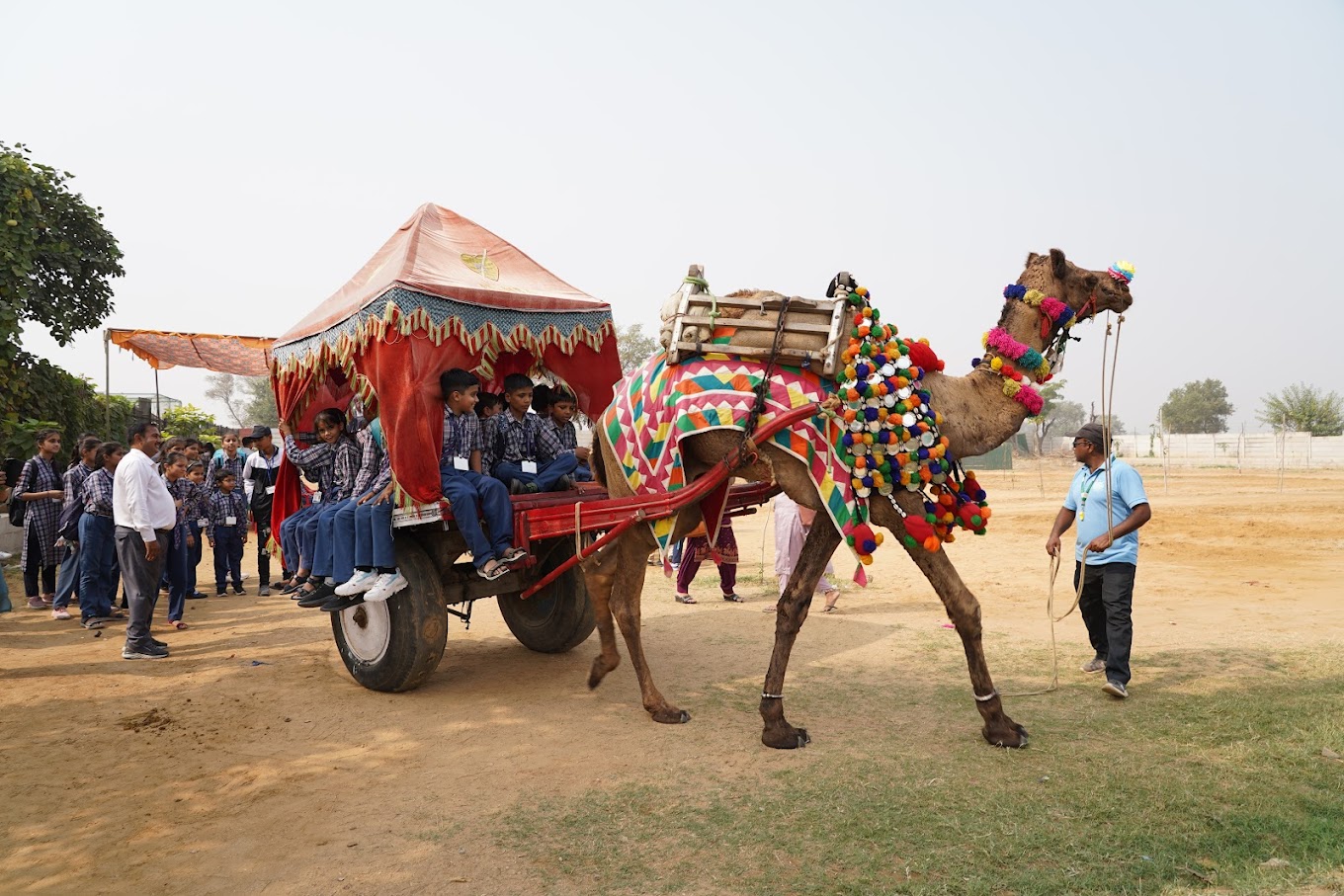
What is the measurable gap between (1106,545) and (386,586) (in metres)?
4.46

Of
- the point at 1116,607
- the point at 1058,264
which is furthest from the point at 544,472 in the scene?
the point at 1116,607

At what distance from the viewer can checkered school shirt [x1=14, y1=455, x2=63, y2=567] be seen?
9.77 m

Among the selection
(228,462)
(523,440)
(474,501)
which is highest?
(523,440)

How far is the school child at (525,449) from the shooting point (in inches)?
259

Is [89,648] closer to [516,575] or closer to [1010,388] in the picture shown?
[516,575]

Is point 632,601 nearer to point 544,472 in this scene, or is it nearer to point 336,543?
point 544,472

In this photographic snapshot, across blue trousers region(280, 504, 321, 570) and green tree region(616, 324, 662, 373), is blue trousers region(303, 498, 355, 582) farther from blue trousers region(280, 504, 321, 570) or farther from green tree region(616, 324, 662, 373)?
green tree region(616, 324, 662, 373)

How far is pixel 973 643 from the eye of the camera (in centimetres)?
481

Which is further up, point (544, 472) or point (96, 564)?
point (544, 472)

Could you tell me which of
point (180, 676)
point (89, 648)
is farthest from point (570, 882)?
point (89, 648)

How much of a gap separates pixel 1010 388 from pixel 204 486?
8973 mm

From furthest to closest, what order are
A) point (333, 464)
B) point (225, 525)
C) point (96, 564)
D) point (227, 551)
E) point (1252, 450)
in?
point (1252, 450) < point (227, 551) < point (225, 525) < point (96, 564) < point (333, 464)

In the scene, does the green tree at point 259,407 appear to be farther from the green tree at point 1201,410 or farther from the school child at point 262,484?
the green tree at point 1201,410

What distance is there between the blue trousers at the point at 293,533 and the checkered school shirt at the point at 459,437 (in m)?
1.24
